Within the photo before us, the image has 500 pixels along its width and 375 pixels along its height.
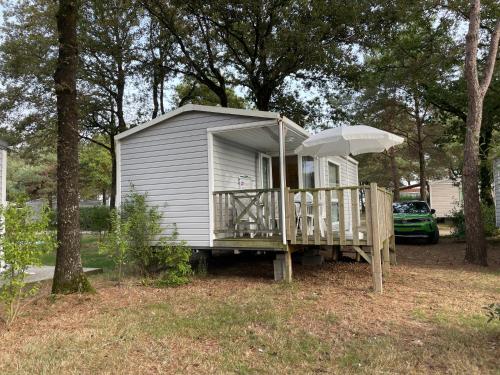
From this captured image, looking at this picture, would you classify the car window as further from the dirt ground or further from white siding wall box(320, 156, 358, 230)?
the dirt ground

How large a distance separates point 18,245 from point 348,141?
560 centimetres

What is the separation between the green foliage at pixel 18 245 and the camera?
4.56 meters

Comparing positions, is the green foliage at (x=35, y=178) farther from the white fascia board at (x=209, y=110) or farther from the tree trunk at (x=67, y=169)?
the tree trunk at (x=67, y=169)

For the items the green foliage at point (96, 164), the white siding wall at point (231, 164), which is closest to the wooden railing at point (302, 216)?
the white siding wall at point (231, 164)

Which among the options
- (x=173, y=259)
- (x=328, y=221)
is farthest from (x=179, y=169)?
(x=328, y=221)

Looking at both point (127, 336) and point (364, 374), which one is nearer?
point (364, 374)

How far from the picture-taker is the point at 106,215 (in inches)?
688

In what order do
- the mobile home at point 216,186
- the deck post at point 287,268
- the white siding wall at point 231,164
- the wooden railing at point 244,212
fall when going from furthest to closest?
1. the white siding wall at point 231,164
2. the wooden railing at point 244,212
3. the deck post at point 287,268
4. the mobile home at point 216,186

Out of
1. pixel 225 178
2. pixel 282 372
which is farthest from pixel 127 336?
pixel 225 178

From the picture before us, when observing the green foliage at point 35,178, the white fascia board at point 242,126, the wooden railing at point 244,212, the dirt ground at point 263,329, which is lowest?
the dirt ground at point 263,329

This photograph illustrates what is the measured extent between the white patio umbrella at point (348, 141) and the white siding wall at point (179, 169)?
1.33 m

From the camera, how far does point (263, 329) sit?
4504 millimetres

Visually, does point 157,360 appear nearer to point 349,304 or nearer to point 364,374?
point 364,374

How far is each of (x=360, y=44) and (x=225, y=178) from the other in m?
7.91
